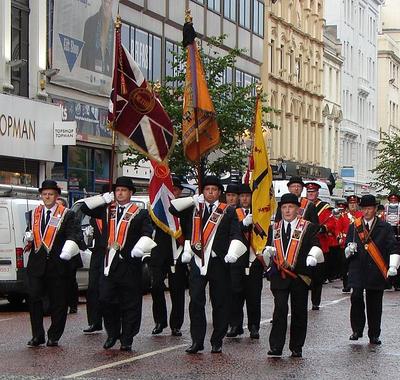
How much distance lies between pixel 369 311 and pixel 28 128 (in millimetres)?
19987

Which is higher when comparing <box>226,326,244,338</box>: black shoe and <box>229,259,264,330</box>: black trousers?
<box>229,259,264,330</box>: black trousers

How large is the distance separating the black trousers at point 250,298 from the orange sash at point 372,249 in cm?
150

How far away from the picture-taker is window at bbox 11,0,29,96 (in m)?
33.4

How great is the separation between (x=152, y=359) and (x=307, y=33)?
51719 mm

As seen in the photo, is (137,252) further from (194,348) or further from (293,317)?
(293,317)

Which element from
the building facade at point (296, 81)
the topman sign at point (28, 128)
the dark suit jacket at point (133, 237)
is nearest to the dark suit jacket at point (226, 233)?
the dark suit jacket at point (133, 237)

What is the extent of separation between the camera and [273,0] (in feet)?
184

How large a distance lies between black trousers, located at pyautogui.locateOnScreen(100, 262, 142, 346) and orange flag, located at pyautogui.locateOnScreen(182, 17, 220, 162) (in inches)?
71.3

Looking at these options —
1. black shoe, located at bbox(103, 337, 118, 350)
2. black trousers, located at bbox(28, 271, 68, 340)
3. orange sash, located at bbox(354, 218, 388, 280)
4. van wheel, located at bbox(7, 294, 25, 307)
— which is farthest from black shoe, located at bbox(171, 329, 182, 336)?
van wheel, located at bbox(7, 294, 25, 307)

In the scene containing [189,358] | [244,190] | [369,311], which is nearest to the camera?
[189,358]

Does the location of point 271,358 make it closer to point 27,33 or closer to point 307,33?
point 27,33

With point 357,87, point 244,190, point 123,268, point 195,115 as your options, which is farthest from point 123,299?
point 357,87

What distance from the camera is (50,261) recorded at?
14.2 metres

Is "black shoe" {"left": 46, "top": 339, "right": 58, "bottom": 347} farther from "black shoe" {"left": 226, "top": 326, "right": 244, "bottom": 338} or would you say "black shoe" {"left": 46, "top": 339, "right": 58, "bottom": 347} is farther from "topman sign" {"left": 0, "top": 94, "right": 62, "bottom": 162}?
"topman sign" {"left": 0, "top": 94, "right": 62, "bottom": 162}
